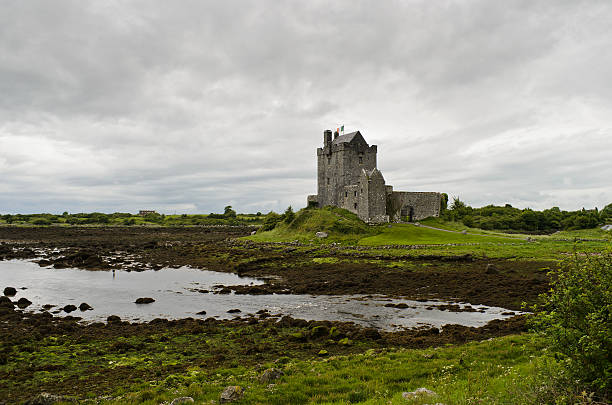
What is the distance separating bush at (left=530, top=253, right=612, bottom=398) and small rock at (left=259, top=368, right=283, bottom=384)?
7.16m

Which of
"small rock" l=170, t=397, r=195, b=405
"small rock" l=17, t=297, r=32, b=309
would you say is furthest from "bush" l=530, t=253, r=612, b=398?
"small rock" l=17, t=297, r=32, b=309

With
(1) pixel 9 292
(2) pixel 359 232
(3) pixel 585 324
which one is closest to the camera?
(3) pixel 585 324

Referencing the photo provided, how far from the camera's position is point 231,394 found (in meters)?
9.50

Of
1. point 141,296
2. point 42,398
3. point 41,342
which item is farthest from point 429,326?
point 141,296

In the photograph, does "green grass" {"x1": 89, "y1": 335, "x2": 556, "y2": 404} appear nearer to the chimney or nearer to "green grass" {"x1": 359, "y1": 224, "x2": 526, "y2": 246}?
"green grass" {"x1": 359, "y1": 224, "x2": 526, "y2": 246}

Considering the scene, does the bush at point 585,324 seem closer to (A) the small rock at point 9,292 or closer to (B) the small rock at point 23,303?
(B) the small rock at point 23,303

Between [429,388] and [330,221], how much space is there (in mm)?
49583

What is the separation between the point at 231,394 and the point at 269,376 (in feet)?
5.67

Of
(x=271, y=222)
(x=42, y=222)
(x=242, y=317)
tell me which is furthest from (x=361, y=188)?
(x=42, y=222)

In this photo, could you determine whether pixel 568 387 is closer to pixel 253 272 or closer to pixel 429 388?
pixel 429 388

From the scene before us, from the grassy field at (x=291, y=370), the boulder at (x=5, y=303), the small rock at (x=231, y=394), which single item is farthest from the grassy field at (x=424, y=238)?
the boulder at (x=5, y=303)

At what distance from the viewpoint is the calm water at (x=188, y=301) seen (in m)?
21.1

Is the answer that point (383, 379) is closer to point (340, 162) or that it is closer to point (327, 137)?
point (340, 162)

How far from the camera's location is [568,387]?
6.98 metres
